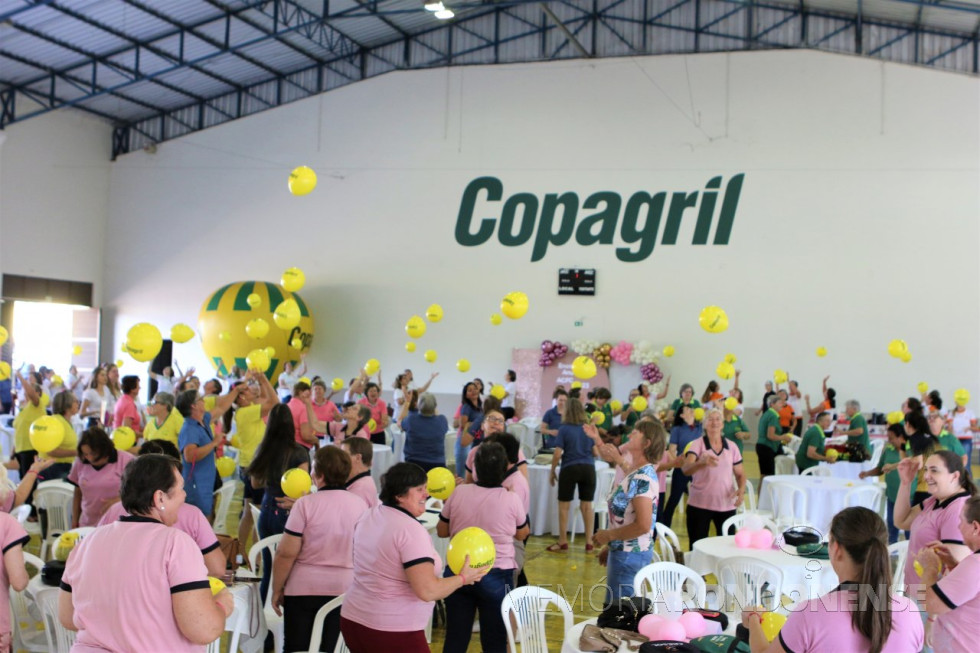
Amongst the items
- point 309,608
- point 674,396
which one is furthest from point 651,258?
point 309,608

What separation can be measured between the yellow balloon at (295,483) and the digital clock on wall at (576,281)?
1095 cm

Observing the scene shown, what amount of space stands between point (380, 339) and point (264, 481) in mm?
10910

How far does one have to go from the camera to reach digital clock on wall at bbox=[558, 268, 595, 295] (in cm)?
1491

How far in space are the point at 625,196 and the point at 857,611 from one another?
1307 centimetres

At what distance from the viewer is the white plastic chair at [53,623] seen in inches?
142

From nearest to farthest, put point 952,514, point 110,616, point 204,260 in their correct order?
point 110,616
point 952,514
point 204,260

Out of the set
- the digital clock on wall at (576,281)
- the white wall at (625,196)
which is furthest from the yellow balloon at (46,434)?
the digital clock on wall at (576,281)

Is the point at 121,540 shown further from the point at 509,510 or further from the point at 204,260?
the point at 204,260

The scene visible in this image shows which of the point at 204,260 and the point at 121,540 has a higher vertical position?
Result: the point at 204,260

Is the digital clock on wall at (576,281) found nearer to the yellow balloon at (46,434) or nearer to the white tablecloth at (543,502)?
the white tablecloth at (543,502)

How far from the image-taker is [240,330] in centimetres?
1466

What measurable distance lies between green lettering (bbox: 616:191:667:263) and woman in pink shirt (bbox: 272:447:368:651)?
11.7 m

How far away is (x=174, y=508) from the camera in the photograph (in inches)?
95.7

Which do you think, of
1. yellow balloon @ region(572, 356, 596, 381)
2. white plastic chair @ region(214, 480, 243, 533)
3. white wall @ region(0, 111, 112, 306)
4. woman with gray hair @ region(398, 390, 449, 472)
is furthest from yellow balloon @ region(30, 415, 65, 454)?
white wall @ region(0, 111, 112, 306)
